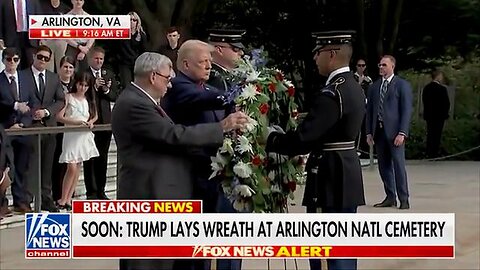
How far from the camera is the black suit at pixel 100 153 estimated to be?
26.4ft

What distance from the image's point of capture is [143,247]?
3871 mm

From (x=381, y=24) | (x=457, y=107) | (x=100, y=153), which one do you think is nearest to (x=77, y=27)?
(x=100, y=153)

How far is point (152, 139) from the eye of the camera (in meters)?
4.09

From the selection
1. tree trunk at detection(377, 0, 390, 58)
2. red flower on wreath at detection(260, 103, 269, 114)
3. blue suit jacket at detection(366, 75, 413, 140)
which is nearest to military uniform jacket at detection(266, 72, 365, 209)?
red flower on wreath at detection(260, 103, 269, 114)

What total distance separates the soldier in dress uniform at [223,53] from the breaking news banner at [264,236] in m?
0.95

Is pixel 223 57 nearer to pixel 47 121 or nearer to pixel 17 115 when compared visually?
pixel 17 115

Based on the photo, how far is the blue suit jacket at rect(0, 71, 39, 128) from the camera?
7.23 metres

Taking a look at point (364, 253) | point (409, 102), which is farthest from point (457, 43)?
point (364, 253)

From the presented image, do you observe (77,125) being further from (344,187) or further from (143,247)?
(143,247)

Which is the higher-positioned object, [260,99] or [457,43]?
[457,43]

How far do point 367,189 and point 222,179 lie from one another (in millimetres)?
5632

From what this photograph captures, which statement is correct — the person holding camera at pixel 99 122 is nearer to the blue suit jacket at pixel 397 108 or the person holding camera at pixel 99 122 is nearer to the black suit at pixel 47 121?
the black suit at pixel 47 121

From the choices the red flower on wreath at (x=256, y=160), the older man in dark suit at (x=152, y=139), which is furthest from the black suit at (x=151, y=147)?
the red flower on wreath at (x=256, y=160)

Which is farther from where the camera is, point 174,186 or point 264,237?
point 174,186
